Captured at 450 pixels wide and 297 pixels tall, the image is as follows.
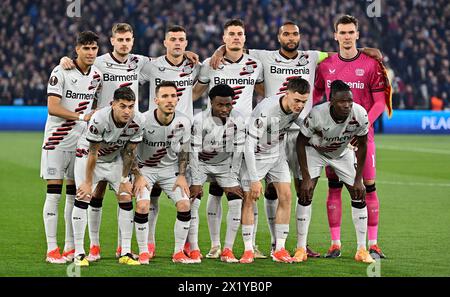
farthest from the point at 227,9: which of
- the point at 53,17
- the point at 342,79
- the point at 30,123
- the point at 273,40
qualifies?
the point at 342,79

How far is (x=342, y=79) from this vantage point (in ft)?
33.0

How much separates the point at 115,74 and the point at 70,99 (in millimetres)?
590

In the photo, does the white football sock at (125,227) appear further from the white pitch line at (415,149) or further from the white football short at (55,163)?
the white pitch line at (415,149)

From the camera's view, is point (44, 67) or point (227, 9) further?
point (227, 9)

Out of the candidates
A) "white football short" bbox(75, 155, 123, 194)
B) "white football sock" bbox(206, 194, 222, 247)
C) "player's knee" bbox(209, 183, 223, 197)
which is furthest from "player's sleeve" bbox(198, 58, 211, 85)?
"white football short" bbox(75, 155, 123, 194)

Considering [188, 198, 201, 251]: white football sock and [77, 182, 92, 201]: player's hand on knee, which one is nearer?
[77, 182, 92, 201]: player's hand on knee

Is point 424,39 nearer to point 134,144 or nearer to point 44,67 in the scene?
point 44,67

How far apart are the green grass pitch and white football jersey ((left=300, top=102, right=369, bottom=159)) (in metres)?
1.17

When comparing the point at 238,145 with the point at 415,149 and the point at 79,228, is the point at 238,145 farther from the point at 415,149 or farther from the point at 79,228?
the point at 415,149

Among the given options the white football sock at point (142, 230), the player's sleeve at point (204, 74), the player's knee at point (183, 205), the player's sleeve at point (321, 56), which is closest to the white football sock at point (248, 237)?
→ the player's knee at point (183, 205)

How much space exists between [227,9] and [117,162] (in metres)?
25.4

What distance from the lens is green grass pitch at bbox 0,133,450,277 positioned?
885cm

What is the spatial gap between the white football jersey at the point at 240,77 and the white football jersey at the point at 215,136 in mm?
453
